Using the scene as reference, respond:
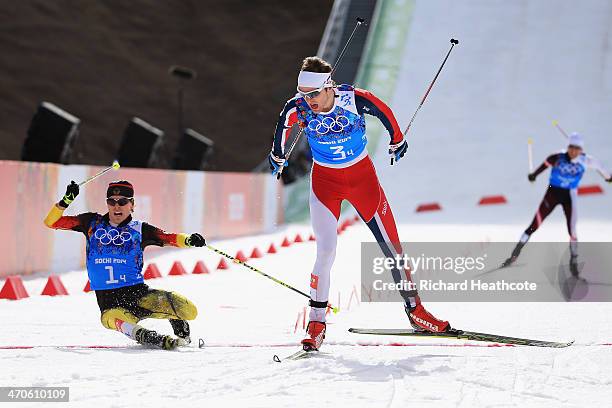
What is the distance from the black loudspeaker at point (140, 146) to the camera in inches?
724

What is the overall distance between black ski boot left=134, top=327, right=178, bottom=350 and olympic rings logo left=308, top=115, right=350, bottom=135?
5.48 ft

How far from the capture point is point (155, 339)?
632 centimetres

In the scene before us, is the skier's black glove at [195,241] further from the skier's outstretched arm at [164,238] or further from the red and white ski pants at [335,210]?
the red and white ski pants at [335,210]

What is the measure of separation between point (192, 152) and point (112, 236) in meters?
14.1

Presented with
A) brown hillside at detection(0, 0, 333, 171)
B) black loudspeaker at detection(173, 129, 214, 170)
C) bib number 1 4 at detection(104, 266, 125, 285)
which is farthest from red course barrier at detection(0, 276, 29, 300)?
brown hillside at detection(0, 0, 333, 171)

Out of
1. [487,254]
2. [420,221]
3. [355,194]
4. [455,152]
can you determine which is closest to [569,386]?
[355,194]

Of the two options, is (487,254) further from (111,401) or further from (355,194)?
(111,401)

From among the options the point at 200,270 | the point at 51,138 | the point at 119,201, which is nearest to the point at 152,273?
the point at 200,270

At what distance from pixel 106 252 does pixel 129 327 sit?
0.59 meters

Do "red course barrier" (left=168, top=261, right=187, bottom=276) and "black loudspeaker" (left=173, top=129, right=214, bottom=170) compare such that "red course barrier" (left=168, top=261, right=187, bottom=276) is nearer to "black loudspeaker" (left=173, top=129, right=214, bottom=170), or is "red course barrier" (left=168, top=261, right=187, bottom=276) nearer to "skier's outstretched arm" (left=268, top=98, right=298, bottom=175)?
"skier's outstretched arm" (left=268, top=98, right=298, bottom=175)

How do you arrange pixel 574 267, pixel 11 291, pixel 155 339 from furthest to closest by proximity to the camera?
pixel 574 267 < pixel 11 291 < pixel 155 339

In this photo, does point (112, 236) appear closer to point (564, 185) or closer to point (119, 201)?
point (119, 201)

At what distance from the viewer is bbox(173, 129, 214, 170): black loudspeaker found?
67.6 ft

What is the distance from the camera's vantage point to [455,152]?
2395 cm
